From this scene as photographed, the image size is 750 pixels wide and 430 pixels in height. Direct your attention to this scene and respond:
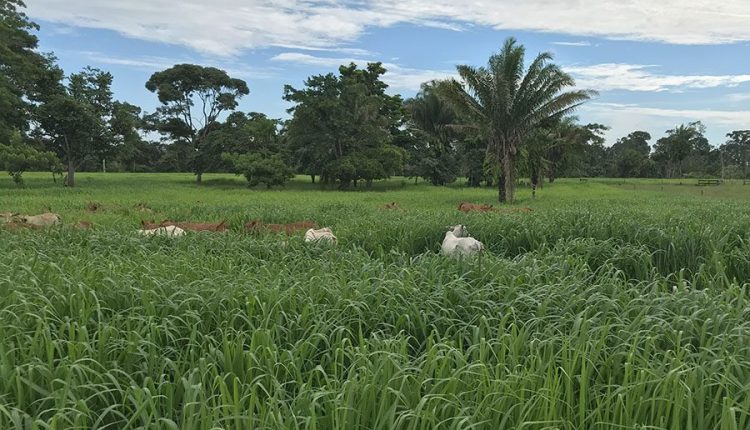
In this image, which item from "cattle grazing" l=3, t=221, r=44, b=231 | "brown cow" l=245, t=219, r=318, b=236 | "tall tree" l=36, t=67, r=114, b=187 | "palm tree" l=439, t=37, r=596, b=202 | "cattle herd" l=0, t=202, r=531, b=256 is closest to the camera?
"cattle herd" l=0, t=202, r=531, b=256

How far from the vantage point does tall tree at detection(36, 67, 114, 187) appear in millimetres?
27703

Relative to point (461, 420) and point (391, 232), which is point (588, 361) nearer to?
point (461, 420)

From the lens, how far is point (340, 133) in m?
32.8

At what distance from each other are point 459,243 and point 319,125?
87.7ft

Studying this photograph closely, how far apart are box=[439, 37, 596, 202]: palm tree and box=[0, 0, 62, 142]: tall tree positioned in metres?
19.4

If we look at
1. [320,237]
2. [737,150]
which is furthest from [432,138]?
[737,150]

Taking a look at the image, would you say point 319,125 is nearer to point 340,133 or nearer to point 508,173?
point 340,133

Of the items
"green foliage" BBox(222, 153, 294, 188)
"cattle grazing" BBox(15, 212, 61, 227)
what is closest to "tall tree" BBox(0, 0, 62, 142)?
"green foliage" BBox(222, 153, 294, 188)

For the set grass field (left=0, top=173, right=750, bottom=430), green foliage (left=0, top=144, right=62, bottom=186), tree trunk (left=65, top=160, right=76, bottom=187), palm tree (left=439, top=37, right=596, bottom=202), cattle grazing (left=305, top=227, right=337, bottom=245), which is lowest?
grass field (left=0, top=173, right=750, bottom=430)

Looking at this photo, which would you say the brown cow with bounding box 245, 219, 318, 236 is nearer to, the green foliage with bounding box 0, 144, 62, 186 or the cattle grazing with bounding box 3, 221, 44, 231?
the cattle grazing with bounding box 3, 221, 44, 231

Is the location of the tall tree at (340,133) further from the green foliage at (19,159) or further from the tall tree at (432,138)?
the green foliage at (19,159)

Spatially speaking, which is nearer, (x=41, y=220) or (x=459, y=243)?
(x=459, y=243)

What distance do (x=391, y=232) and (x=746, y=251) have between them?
446 cm

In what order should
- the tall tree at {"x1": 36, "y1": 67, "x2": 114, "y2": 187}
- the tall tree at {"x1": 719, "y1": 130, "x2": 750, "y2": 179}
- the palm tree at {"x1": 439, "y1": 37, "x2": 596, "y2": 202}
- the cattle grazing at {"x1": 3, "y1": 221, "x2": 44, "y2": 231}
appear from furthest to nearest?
the tall tree at {"x1": 719, "y1": 130, "x2": 750, "y2": 179}, the tall tree at {"x1": 36, "y1": 67, "x2": 114, "y2": 187}, the palm tree at {"x1": 439, "y1": 37, "x2": 596, "y2": 202}, the cattle grazing at {"x1": 3, "y1": 221, "x2": 44, "y2": 231}
